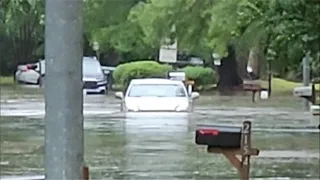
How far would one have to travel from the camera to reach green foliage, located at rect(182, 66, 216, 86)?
46125mm

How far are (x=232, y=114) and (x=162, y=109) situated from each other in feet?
11.7

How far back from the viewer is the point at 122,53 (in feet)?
168

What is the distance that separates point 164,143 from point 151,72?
24.9 meters

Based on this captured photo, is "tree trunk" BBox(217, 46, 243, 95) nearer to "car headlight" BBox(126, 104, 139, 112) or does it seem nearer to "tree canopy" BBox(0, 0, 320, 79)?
"tree canopy" BBox(0, 0, 320, 79)

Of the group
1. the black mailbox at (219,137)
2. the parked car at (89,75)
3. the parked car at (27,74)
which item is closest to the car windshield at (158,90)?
the parked car at (89,75)

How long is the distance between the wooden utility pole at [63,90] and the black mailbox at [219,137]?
343 centimetres

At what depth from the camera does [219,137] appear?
815 cm

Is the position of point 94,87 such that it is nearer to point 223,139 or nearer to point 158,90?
point 158,90

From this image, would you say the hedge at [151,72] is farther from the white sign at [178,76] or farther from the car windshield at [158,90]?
the car windshield at [158,90]

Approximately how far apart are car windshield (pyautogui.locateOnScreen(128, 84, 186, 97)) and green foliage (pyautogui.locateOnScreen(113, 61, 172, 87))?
16737mm

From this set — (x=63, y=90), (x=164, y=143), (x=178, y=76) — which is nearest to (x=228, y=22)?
(x=164, y=143)

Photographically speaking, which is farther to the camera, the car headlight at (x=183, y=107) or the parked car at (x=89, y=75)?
the parked car at (x=89, y=75)

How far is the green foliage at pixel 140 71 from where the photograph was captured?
44.5 metres

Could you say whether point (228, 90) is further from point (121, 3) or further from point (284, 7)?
point (284, 7)
